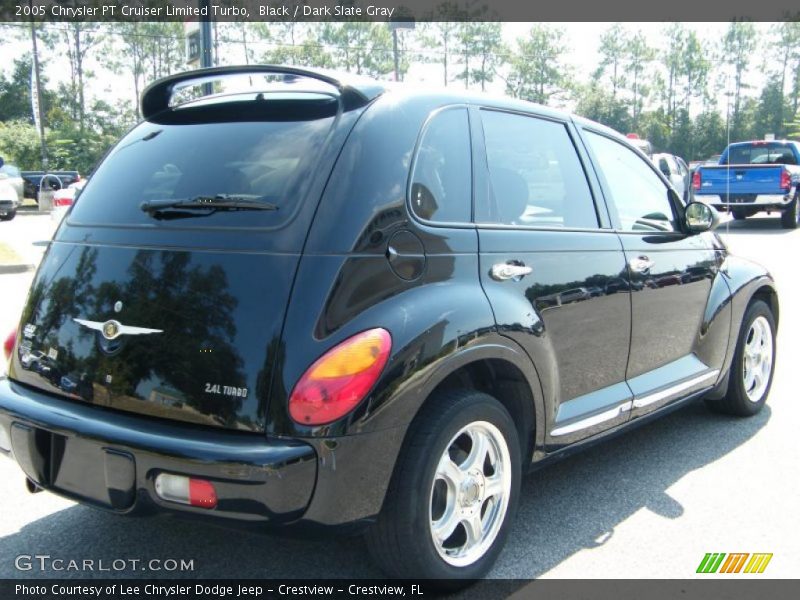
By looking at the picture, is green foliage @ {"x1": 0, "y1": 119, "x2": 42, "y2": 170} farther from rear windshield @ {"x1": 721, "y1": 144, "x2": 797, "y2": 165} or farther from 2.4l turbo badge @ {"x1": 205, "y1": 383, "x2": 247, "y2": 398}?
2.4l turbo badge @ {"x1": 205, "y1": 383, "x2": 247, "y2": 398}

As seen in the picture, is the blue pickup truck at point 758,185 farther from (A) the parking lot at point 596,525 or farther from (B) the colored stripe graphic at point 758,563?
(B) the colored stripe graphic at point 758,563

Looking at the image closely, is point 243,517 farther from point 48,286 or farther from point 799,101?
point 799,101

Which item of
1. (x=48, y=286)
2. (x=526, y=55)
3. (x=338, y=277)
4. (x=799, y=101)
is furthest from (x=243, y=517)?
(x=799, y=101)

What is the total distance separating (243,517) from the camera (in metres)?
2.40

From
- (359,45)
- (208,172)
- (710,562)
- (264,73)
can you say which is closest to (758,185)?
(710,562)

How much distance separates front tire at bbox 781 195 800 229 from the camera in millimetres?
18203

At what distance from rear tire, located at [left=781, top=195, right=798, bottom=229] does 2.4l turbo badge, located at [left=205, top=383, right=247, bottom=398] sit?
18397 millimetres

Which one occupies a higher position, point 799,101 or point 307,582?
point 799,101

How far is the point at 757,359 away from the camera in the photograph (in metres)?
5.08

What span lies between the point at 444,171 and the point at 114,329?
1.31m

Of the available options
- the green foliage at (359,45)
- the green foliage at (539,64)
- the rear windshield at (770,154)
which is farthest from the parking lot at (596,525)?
the green foliage at (539,64)

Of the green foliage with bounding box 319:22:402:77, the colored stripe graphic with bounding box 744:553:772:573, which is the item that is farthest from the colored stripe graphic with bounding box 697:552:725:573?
the green foliage with bounding box 319:22:402:77

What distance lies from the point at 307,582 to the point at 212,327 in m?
1.09

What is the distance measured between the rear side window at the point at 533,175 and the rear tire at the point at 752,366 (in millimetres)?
1752
